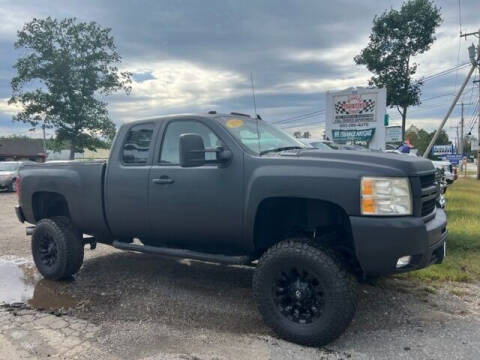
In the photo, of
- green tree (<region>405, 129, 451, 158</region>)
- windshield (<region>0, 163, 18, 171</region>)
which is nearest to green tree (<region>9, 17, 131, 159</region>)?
windshield (<region>0, 163, 18, 171</region>)

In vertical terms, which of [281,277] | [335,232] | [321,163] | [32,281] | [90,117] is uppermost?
[90,117]

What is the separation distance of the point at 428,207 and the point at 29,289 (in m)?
4.53

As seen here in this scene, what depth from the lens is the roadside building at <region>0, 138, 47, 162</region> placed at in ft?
190

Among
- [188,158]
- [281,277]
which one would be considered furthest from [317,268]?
[188,158]

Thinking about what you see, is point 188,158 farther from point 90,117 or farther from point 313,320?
point 90,117

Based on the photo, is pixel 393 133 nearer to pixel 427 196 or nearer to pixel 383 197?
pixel 427 196

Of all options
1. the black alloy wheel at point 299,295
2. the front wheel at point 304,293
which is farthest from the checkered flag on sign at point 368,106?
the black alloy wheel at point 299,295

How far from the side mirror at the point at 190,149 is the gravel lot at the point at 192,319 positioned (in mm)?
1525

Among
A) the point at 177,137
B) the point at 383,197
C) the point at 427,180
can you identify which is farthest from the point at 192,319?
the point at 427,180

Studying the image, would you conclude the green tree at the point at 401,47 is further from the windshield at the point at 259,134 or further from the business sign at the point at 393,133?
the windshield at the point at 259,134

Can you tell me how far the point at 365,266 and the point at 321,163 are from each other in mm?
904

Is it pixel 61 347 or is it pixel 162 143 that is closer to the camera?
pixel 61 347

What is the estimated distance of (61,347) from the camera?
3.59 metres

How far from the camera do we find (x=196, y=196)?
4188mm
